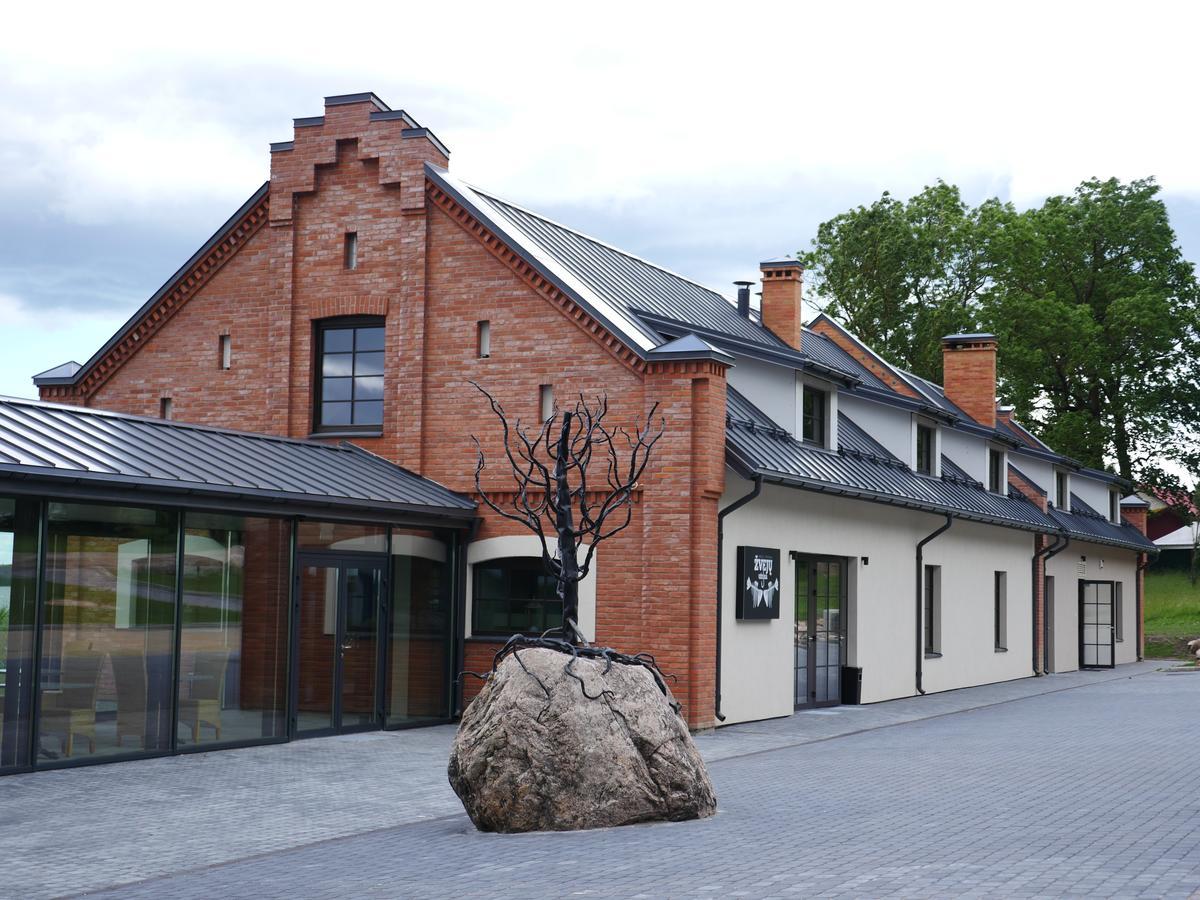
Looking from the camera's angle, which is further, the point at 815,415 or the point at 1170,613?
the point at 1170,613

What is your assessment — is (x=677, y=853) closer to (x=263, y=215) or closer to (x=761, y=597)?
(x=761, y=597)

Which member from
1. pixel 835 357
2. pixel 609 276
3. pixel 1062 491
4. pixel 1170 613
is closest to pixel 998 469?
pixel 835 357

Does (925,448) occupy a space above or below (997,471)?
above

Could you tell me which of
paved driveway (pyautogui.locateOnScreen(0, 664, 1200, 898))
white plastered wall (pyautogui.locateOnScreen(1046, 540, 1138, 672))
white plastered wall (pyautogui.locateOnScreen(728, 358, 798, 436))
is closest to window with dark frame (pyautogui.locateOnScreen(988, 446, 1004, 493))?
white plastered wall (pyautogui.locateOnScreen(1046, 540, 1138, 672))

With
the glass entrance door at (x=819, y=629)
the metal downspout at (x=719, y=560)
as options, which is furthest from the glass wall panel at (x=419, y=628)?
the glass entrance door at (x=819, y=629)

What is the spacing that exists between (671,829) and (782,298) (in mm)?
16131

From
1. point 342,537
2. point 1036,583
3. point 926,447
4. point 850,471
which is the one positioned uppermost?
point 926,447

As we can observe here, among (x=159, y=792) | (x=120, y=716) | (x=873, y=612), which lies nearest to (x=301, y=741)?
(x=120, y=716)

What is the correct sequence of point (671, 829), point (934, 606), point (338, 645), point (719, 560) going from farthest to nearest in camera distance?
point (934, 606)
point (719, 560)
point (338, 645)
point (671, 829)

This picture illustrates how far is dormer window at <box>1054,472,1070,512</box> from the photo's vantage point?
119 feet

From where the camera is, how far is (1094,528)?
36.3 meters

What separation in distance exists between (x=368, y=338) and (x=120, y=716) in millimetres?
7855

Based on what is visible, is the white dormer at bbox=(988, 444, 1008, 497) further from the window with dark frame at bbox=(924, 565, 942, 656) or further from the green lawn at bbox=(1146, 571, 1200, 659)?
the green lawn at bbox=(1146, 571, 1200, 659)

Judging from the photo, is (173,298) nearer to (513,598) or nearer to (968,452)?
(513,598)
